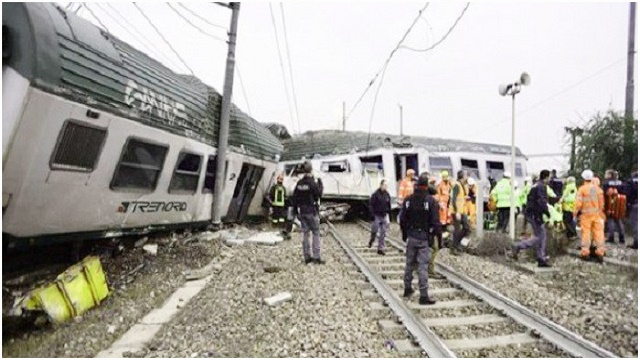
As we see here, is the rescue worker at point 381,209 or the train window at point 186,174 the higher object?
the train window at point 186,174

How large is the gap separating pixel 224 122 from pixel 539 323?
7120 millimetres

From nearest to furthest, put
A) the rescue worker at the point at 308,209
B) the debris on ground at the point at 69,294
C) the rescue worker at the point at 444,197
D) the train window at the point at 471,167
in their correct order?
the debris on ground at the point at 69,294
the rescue worker at the point at 308,209
the rescue worker at the point at 444,197
the train window at the point at 471,167

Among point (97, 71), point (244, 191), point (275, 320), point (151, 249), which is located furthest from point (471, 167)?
point (97, 71)

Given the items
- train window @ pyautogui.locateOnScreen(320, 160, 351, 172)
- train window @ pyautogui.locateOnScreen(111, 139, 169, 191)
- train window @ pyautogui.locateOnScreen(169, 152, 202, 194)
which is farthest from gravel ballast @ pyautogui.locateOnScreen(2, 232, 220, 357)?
train window @ pyautogui.locateOnScreen(320, 160, 351, 172)

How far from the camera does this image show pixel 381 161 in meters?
16.2

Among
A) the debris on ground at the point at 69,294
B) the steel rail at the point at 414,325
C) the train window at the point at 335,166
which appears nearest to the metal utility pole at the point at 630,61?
the train window at the point at 335,166

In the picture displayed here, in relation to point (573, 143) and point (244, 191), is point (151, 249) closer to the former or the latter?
point (244, 191)

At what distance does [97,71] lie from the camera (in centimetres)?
564

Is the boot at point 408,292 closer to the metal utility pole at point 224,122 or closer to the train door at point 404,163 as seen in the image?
the metal utility pole at point 224,122

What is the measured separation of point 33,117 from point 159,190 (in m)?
2.94

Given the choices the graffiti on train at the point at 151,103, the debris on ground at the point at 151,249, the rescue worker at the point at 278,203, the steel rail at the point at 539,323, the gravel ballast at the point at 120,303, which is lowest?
the gravel ballast at the point at 120,303

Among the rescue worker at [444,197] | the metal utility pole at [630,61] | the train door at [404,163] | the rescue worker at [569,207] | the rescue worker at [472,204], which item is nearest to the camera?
the rescue worker at [444,197]

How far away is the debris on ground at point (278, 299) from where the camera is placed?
17.0 ft

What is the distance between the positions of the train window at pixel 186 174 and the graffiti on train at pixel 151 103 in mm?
768
